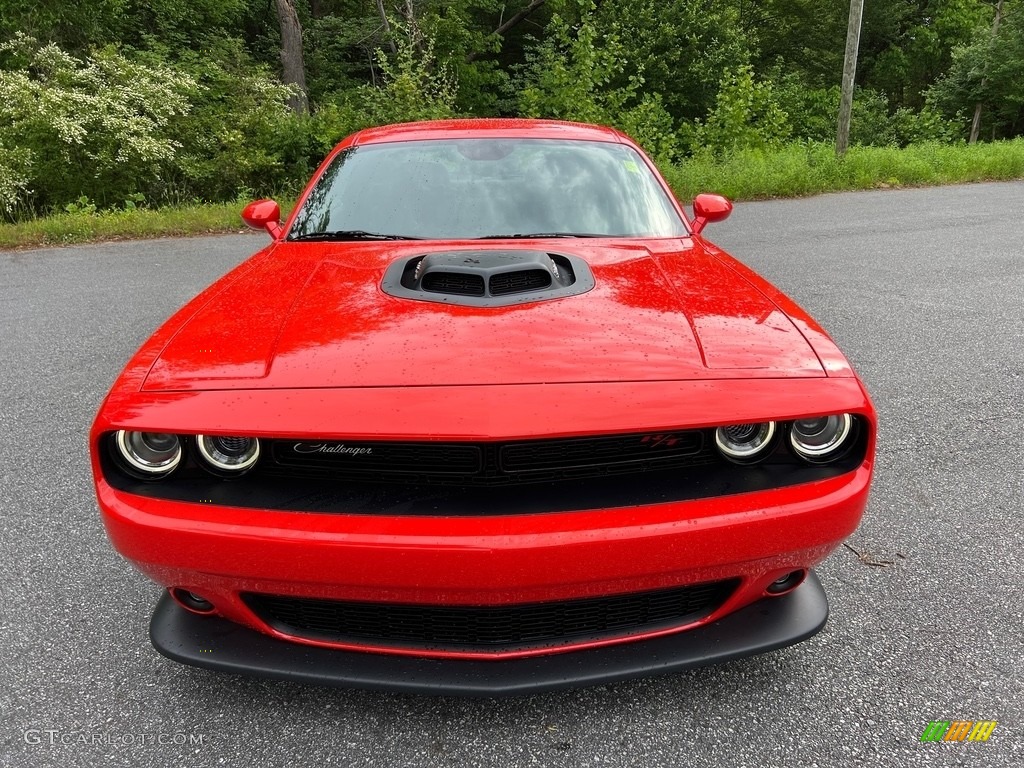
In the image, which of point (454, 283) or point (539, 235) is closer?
point (454, 283)

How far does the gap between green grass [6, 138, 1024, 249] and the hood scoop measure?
8342mm

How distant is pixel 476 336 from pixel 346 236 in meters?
1.13

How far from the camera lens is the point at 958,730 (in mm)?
1622

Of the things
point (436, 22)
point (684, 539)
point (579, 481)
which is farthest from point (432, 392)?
point (436, 22)

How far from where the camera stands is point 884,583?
2.16m

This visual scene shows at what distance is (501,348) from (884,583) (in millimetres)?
1541

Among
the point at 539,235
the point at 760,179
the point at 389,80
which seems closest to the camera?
the point at 539,235

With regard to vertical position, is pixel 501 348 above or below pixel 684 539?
above

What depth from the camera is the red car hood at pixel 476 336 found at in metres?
1.47

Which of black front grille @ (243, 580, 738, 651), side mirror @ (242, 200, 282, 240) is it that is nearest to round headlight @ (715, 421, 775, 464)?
black front grille @ (243, 580, 738, 651)

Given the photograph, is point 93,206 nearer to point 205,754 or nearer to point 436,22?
point 205,754

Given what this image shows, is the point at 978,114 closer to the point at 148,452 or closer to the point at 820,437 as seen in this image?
the point at 820,437

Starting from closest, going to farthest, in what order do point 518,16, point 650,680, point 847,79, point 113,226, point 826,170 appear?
point 650,680, point 113,226, point 826,170, point 847,79, point 518,16

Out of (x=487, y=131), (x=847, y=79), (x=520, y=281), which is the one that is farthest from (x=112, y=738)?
(x=847, y=79)
